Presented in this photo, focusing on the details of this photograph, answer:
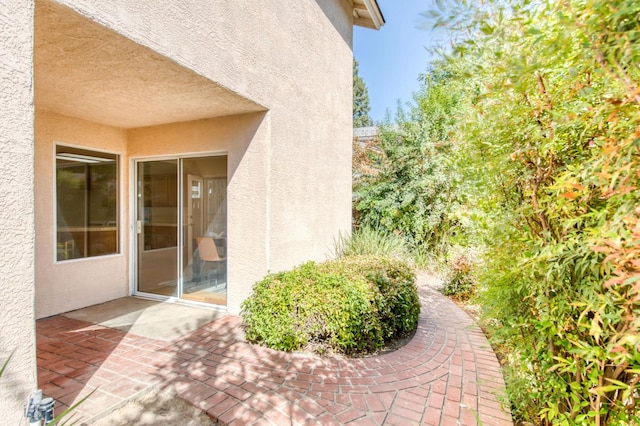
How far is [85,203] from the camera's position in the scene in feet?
21.5

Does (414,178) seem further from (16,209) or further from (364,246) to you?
(16,209)

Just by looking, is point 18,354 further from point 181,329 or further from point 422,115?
point 422,115

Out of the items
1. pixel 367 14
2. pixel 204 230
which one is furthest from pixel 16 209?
pixel 367 14

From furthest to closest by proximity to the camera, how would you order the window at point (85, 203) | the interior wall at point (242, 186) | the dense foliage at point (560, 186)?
the window at point (85, 203)
the interior wall at point (242, 186)
the dense foliage at point (560, 186)

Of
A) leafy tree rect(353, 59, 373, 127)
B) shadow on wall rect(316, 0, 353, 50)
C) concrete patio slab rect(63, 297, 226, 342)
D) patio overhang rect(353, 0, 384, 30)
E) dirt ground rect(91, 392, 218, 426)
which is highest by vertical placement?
leafy tree rect(353, 59, 373, 127)

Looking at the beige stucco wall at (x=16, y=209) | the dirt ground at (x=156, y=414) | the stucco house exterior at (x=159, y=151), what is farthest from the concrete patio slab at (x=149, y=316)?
the beige stucco wall at (x=16, y=209)

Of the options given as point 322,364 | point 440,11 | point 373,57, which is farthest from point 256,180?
point 373,57

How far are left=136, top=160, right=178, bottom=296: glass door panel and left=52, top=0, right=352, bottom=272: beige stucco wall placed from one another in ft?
8.44

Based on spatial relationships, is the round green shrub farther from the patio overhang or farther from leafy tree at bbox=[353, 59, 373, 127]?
leafy tree at bbox=[353, 59, 373, 127]

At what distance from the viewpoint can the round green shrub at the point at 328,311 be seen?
4492 mm

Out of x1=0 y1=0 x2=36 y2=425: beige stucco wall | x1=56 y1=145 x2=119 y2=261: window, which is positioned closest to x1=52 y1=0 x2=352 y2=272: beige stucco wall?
x1=0 y1=0 x2=36 y2=425: beige stucco wall

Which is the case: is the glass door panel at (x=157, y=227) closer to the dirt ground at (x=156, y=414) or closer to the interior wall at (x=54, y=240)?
the interior wall at (x=54, y=240)

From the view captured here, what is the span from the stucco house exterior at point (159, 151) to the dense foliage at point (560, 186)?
10.9ft

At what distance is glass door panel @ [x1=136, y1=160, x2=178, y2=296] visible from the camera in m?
6.90
